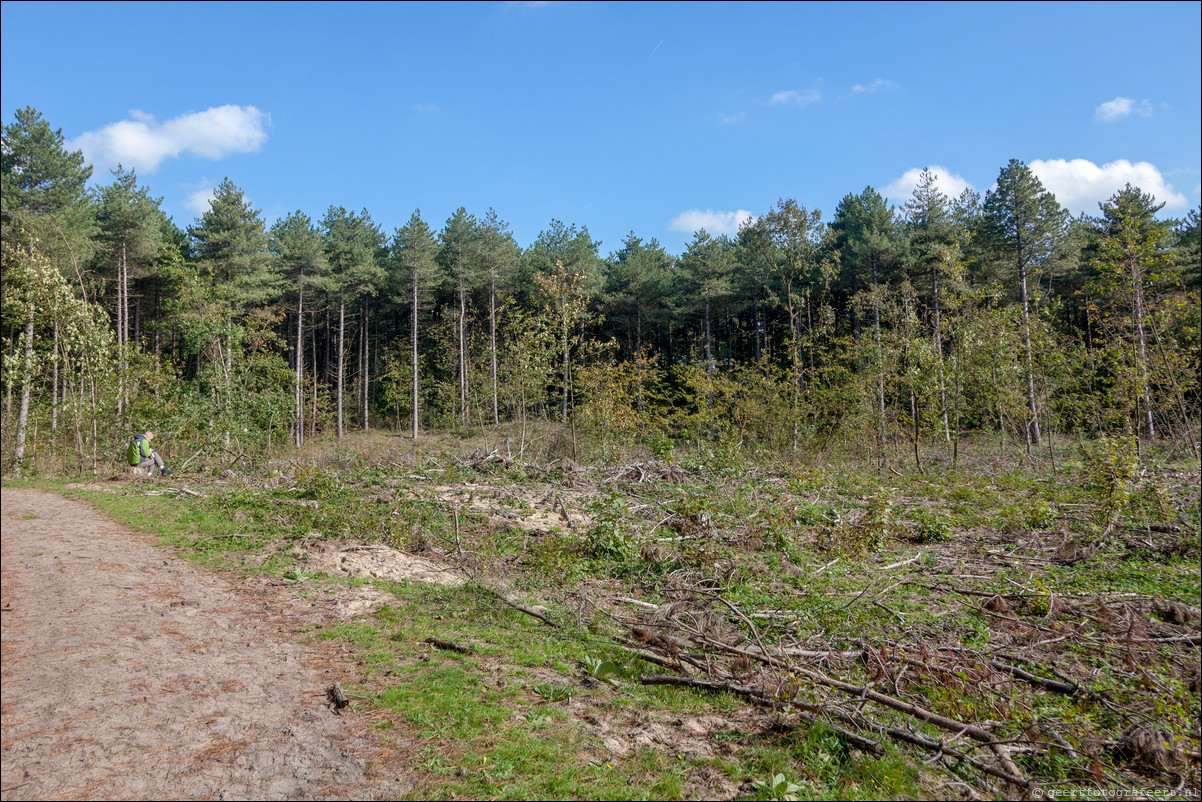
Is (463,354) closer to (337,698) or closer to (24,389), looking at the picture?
(24,389)

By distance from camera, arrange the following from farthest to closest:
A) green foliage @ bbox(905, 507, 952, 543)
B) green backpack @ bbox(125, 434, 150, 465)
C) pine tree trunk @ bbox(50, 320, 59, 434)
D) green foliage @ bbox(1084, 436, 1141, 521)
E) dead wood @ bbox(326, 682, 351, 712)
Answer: green backpack @ bbox(125, 434, 150, 465) → pine tree trunk @ bbox(50, 320, 59, 434) → green foliage @ bbox(905, 507, 952, 543) → green foliage @ bbox(1084, 436, 1141, 521) → dead wood @ bbox(326, 682, 351, 712)

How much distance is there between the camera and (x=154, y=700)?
353 centimetres

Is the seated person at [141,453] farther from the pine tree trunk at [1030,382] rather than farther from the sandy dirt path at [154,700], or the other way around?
the pine tree trunk at [1030,382]

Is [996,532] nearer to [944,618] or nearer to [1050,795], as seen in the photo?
[944,618]

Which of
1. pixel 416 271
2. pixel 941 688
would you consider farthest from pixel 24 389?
pixel 416 271

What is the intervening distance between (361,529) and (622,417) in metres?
10.0

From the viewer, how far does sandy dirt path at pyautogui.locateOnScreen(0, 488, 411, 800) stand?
2.77m

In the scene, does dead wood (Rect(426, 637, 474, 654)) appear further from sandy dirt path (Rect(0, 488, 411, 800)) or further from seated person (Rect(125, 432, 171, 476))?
seated person (Rect(125, 432, 171, 476))

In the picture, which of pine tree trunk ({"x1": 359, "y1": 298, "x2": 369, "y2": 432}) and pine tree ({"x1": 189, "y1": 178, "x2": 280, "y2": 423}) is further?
pine tree trunk ({"x1": 359, "y1": 298, "x2": 369, "y2": 432})

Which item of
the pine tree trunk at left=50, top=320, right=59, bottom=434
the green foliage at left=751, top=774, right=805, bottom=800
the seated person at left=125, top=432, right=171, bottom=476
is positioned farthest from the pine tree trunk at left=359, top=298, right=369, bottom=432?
the green foliage at left=751, top=774, right=805, bottom=800

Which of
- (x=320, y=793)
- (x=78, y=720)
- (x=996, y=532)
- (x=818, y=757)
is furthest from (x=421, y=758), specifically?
(x=996, y=532)

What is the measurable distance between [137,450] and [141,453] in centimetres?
12

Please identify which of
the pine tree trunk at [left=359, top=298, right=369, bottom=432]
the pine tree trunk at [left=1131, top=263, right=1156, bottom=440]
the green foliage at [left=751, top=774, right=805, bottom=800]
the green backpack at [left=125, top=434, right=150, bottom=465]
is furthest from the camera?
the pine tree trunk at [left=359, top=298, right=369, bottom=432]

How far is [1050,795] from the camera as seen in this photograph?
135 inches
